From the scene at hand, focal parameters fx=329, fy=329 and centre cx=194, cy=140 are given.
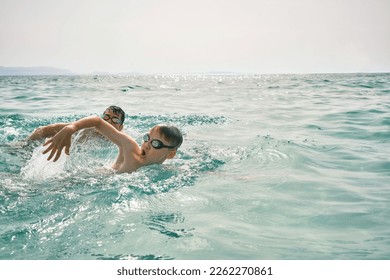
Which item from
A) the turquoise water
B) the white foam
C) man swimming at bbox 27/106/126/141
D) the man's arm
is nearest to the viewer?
the turquoise water

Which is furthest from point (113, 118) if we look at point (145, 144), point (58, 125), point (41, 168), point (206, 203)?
point (206, 203)

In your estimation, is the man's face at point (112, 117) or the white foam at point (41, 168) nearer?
the white foam at point (41, 168)

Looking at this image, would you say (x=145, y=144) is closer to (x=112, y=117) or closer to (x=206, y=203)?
(x=206, y=203)

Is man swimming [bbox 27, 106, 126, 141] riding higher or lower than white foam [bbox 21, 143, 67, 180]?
higher

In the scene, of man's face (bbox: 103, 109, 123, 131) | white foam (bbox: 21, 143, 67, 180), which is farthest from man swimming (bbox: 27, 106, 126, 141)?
white foam (bbox: 21, 143, 67, 180)

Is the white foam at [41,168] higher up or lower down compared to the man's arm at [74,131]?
lower down

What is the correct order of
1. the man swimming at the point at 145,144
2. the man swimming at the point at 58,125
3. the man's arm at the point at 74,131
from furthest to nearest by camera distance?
the man swimming at the point at 58,125 < the man swimming at the point at 145,144 < the man's arm at the point at 74,131

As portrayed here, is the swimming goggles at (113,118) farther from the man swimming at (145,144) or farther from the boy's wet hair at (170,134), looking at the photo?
the boy's wet hair at (170,134)

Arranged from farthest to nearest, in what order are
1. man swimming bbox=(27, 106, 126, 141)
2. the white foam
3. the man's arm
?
1. man swimming bbox=(27, 106, 126, 141)
2. the white foam
3. the man's arm

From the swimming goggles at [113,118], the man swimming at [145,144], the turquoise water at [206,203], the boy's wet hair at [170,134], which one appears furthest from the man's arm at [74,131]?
the swimming goggles at [113,118]

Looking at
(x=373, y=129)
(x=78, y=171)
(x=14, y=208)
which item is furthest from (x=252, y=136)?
(x=14, y=208)

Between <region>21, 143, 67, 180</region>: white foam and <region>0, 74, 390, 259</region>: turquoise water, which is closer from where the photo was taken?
<region>0, 74, 390, 259</region>: turquoise water

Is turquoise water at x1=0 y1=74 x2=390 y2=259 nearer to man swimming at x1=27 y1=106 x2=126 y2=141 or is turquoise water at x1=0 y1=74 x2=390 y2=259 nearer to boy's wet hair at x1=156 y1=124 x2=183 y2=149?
man swimming at x1=27 y1=106 x2=126 y2=141
